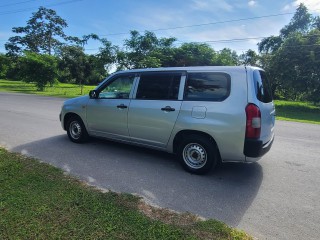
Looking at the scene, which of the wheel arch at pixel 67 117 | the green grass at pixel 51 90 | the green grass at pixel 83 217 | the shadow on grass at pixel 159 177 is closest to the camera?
the green grass at pixel 83 217

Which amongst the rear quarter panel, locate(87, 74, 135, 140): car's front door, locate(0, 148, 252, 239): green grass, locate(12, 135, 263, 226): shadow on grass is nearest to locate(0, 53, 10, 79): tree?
locate(12, 135, 263, 226): shadow on grass

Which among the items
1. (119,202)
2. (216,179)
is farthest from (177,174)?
(119,202)

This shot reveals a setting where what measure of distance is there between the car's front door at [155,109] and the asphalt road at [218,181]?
0.58 m

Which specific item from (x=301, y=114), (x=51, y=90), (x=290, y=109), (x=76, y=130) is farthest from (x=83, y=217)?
(x=51, y=90)

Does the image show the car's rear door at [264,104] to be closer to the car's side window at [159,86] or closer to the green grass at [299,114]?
the car's side window at [159,86]

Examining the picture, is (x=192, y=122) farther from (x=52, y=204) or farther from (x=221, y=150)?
(x=52, y=204)

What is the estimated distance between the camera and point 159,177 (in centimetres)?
447

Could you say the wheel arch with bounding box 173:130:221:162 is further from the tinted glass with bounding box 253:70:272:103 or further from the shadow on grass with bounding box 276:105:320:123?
the shadow on grass with bounding box 276:105:320:123

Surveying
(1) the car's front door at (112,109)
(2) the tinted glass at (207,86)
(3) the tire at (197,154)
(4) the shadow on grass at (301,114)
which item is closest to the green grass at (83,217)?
(3) the tire at (197,154)

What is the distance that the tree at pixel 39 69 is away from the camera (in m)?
29.9

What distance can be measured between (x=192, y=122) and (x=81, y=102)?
310 centimetres

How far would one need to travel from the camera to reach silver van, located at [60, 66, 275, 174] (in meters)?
4.11

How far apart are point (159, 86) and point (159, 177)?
1.77 metres

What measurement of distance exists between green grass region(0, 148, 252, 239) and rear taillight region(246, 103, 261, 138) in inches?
64.9
